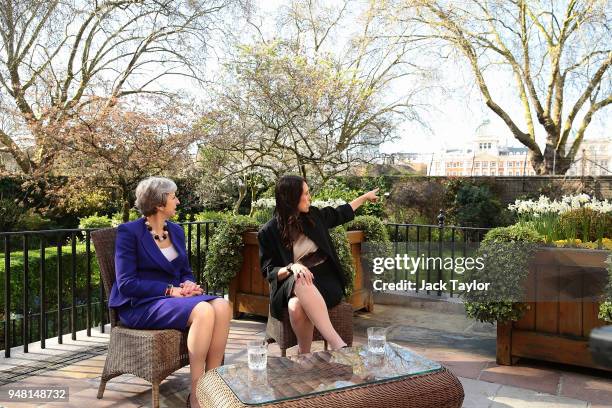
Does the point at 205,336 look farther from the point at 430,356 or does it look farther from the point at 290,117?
the point at 290,117

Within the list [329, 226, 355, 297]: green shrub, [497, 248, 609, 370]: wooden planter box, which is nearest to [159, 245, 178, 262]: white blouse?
[329, 226, 355, 297]: green shrub

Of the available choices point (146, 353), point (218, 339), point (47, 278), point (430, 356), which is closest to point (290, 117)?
point (47, 278)

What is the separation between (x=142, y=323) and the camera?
8.02 ft

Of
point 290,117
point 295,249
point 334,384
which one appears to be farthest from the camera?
point 290,117

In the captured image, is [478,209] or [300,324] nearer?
[300,324]

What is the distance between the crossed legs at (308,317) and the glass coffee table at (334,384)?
48 centimetres

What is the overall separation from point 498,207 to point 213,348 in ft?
36.1

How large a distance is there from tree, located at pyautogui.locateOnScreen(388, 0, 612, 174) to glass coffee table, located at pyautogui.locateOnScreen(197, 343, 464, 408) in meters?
13.0

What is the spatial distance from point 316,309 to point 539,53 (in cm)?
1391

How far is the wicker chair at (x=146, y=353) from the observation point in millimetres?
2311

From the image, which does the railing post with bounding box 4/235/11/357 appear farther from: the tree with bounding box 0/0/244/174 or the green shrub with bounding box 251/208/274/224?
the tree with bounding box 0/0/244/174

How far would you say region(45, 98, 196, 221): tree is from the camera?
8.69 m

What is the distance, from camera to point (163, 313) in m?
2.41

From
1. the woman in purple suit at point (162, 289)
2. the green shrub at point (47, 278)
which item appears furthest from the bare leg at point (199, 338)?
the green shrub at point (47, 278)
